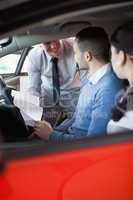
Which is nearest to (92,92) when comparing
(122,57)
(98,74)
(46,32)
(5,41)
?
(98,74)

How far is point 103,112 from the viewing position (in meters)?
2.71

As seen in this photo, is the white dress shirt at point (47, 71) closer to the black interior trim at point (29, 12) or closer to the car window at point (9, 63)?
the car window at point (9, 63)

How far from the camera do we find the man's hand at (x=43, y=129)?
2.65m

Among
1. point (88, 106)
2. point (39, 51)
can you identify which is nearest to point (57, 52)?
point (39, 51)

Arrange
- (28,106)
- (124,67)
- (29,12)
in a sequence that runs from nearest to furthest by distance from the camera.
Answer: (29,12) → (124,67) → (28,106)

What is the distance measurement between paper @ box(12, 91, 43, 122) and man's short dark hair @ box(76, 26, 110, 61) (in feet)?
1.04

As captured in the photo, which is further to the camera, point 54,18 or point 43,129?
point 43,129

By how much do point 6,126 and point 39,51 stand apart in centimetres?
38

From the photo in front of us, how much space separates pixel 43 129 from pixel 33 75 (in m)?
0.30

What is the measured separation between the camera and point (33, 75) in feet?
9.44

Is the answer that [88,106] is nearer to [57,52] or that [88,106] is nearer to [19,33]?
[57,52]

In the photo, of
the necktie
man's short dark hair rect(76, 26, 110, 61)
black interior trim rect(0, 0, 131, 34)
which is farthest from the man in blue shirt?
black interior trim rect(0, 0, 131, 34)

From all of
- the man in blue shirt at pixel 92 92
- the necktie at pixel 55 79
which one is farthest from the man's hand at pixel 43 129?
the necktie at pixel 55 79

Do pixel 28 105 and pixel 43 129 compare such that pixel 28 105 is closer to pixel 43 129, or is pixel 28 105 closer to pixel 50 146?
pixel 43 129
